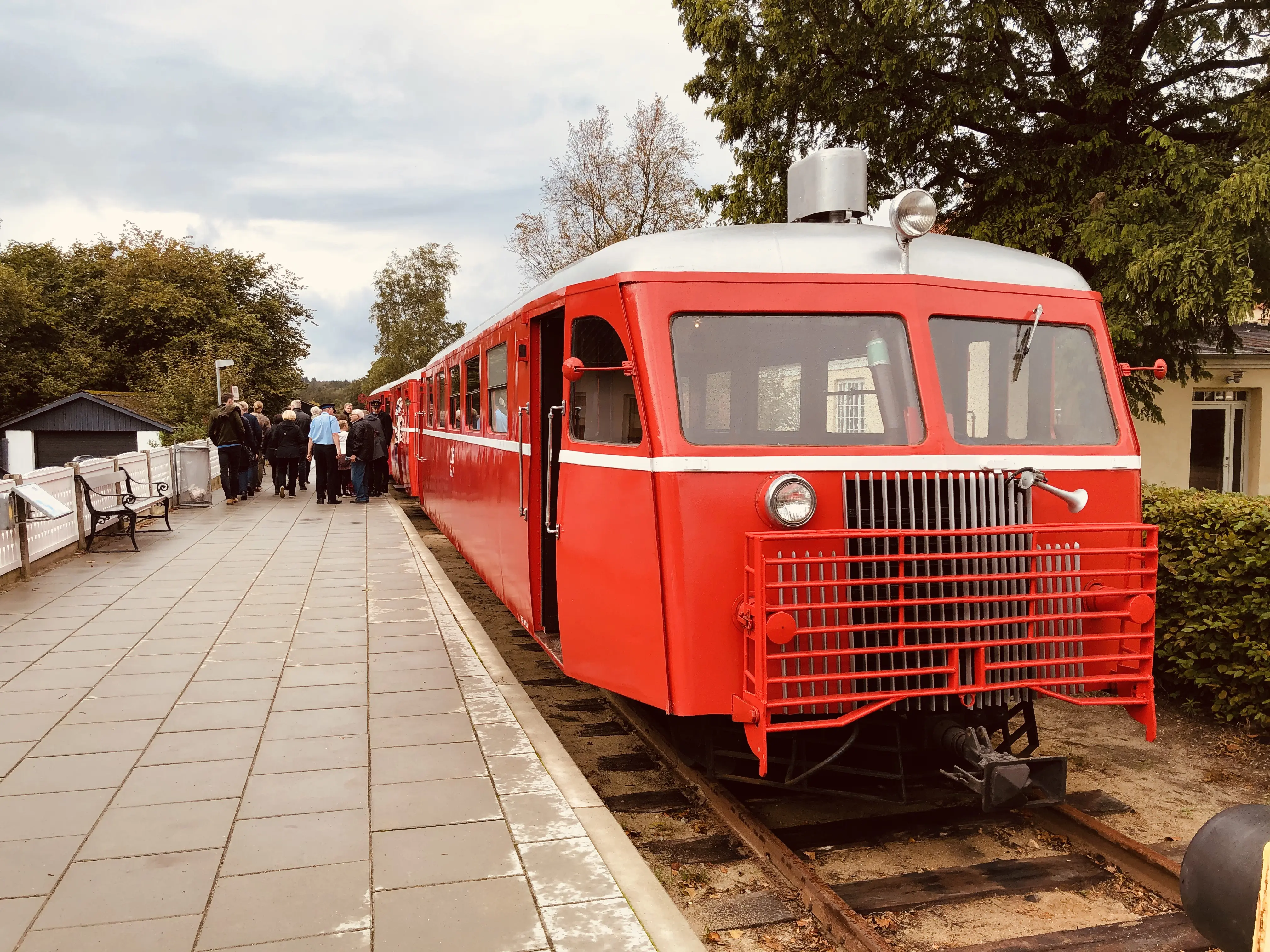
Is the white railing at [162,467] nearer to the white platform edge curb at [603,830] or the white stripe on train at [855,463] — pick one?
the white platform edge curb at [603,830]

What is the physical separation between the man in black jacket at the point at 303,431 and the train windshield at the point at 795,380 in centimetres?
1678

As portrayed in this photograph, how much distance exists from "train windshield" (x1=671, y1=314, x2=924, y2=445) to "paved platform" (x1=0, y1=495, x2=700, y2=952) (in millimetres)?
1890

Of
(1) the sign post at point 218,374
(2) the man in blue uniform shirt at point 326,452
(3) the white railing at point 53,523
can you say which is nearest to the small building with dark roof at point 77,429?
(1) the sign post at point 218,374

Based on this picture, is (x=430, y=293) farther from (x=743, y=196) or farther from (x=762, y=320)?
(x=762, y=320)

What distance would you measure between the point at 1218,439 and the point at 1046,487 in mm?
13838

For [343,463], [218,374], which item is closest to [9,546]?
[343,463]

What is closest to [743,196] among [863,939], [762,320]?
[762,320]

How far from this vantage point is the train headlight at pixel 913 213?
4504 mm

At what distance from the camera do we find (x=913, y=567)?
402 cm

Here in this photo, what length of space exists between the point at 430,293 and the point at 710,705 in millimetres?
61937

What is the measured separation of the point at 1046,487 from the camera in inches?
170

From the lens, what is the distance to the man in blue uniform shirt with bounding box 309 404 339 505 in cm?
1773

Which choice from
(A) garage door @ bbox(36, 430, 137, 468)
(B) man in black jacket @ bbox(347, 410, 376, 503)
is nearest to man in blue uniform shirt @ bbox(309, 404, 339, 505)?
(B) man in black jacket @ bbox(347, 410, 376, 503)

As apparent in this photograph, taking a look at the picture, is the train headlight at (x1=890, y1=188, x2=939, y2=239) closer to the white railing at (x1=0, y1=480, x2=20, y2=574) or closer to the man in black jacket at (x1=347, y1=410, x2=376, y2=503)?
the white railing at (x1=0, y1=480, x2=20, y2=574)
